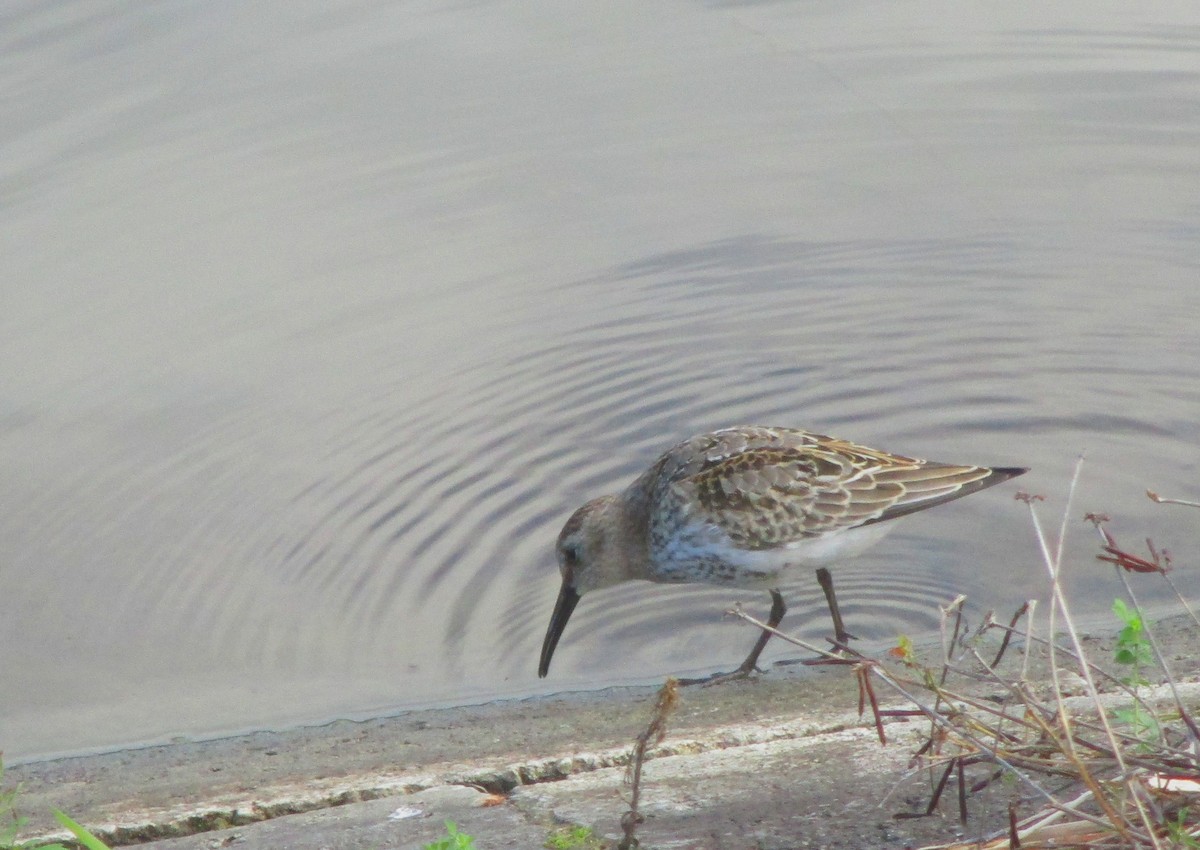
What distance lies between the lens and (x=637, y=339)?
27.8ft

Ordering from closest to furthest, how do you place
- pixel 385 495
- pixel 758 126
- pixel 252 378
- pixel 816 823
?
pixel 816 823, pixel 385 495, pixel 252 378, pixel 758 126

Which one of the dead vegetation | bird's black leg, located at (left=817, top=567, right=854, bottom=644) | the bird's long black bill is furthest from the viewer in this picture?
bird's black leg, located at (left=817, top=567, right=854, bottom=644)

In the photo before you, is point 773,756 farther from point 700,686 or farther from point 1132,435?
point 1132,435

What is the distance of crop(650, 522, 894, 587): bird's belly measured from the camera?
20.3 feet

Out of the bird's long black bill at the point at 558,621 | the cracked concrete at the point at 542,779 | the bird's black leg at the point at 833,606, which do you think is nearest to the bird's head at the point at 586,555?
the bird's long black bill at the point at 558,621

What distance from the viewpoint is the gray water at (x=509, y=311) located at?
21.3 ft

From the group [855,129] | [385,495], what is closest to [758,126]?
[855,129]

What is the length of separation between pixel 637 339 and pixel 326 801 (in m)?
4.47

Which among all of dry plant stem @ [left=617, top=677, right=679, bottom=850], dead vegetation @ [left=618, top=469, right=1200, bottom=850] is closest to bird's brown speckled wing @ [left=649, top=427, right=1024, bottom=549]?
A: dead vegetation @ [left=618, top=469, right=1200, bottom=850]

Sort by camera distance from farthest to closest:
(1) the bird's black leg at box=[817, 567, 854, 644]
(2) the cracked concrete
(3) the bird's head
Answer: (3) the bird's head < (1) the bird's black leg at box=[817, 567, 854, 644] < (2) the cracked concrete

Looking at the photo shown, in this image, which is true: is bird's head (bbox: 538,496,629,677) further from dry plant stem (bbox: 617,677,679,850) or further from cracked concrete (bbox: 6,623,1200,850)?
dry plant stem (bbox: 617,677,679,850)

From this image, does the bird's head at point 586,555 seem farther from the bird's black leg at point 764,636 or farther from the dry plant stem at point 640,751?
the dry plant stem at point 640,751

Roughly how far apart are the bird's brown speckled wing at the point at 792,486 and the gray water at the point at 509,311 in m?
0.48

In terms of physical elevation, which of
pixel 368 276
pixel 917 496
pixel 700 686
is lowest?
pixel 700 686
